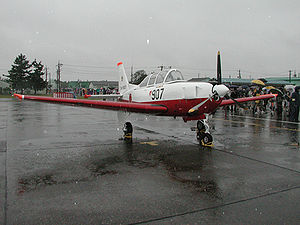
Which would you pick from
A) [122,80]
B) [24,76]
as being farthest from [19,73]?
[122,80]

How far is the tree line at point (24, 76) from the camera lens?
75.0 metres

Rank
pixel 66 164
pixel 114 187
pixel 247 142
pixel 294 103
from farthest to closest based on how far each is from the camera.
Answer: pixel 294 103 → pixel 247 142 → pixel 66 164 → pixel 114 187

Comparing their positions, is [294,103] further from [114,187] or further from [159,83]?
[114,187]

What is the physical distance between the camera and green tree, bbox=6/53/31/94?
2953 inches

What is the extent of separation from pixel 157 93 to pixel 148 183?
4478 mm

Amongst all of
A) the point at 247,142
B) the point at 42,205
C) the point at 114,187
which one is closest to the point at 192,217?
the point at 114,187

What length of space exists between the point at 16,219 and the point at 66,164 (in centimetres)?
260

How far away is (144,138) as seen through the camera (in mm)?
9383

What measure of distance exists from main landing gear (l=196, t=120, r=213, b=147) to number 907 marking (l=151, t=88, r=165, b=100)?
1614mm

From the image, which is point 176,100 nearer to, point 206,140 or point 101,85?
point 206,140

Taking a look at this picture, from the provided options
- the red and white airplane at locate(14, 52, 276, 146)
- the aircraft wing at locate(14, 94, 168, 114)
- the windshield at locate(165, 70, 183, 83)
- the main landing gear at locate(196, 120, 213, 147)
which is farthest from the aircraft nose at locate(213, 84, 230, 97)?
the aircraft wing at locate(14, 94, 168, 114)

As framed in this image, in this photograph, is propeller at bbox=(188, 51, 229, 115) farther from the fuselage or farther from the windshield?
the windshield

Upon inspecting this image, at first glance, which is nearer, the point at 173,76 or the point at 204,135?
the point at 204,135

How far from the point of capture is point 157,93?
8641 millimetres
